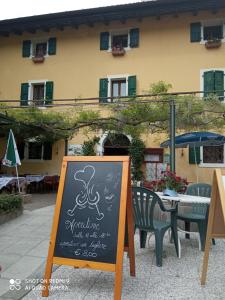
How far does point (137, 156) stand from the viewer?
14375 mm

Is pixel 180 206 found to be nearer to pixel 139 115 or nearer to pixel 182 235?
pixel 182 235

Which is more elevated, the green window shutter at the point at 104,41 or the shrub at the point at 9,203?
the green window shutter at the point at 104,41

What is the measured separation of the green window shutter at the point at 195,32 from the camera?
582 inches

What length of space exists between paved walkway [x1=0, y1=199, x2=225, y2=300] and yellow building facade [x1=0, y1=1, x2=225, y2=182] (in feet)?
32.8

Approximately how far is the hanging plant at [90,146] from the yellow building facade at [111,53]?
34cm

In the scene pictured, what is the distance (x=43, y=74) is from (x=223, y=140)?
10869 mm

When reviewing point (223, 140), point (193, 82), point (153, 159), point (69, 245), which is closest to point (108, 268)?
point (69, 245)

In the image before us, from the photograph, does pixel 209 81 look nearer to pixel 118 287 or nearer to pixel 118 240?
pixel 118 240

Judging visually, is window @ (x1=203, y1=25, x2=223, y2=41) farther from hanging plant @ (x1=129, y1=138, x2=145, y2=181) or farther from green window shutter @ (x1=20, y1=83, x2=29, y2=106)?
green window shutter @ (x1=20, y1=83, x2=29, y2=106)

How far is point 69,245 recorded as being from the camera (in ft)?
11.2

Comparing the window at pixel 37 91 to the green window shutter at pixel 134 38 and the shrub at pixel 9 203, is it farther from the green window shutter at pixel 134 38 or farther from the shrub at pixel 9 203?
the shrub at pixel 9 203

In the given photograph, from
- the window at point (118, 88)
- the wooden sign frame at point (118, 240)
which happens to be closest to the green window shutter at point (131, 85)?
the window at point (118, 88)

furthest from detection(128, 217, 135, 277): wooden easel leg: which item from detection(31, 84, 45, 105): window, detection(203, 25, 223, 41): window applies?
detection(31, 84, 45, 105): window

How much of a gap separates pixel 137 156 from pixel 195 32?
6355 mm
